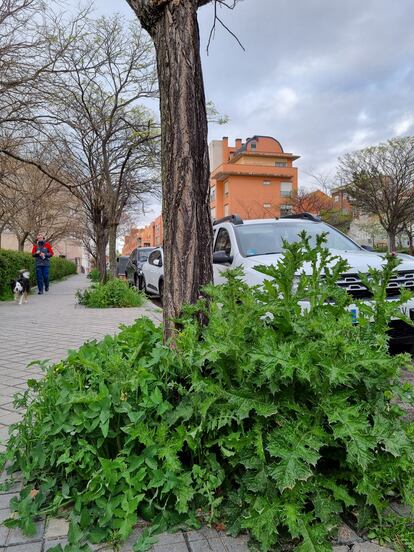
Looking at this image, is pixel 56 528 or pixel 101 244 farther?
pixel 101 244

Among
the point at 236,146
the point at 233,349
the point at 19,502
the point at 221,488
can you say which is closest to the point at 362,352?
the point at 233,349

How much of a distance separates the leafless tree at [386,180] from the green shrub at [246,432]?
28087 millimetres

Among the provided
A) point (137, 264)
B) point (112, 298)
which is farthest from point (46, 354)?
point (137, 264)

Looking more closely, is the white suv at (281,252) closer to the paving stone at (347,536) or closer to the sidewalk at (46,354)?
the sidewalk at (46,354)

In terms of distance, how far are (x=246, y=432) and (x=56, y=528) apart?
0.95 metres

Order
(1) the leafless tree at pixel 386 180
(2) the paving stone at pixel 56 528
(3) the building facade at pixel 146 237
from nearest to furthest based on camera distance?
1. (2) the paving stone at pixel 56 528
2. (1) the leafless tree at pixel 386 180
3. (3) the building facade at pixel 146 237

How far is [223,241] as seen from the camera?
659cm

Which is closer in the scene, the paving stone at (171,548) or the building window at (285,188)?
the paving stone at (171,548)

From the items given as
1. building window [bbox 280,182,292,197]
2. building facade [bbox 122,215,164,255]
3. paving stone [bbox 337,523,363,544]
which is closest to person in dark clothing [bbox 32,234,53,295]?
paving stone [bbox 337,523,363,544]

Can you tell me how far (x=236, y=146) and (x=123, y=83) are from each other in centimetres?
5130

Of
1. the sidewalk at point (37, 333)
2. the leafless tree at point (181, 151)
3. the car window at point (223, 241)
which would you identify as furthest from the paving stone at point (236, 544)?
the car window at point (223, 241)

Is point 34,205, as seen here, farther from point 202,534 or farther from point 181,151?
point 202,534

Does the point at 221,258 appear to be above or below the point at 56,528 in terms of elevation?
above

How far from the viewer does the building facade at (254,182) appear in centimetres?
5038
